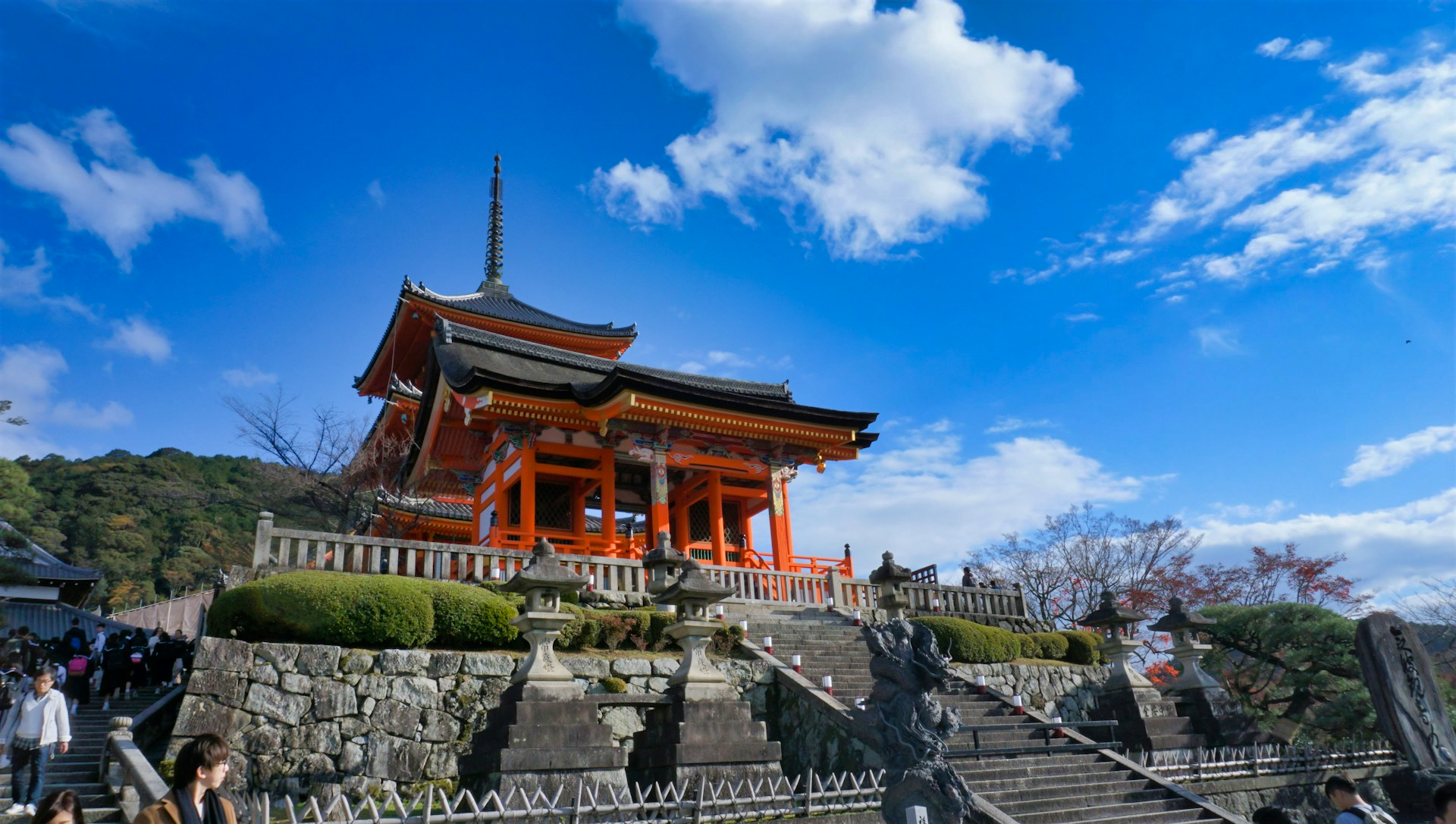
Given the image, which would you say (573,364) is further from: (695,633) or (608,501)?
(695,633)

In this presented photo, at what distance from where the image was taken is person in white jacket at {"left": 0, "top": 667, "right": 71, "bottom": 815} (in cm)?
760

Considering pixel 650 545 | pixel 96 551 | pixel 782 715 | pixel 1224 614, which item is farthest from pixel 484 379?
pixel 96 551

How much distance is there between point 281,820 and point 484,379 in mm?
9908

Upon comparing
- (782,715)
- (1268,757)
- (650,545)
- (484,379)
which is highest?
(484,379)

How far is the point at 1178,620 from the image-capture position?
1504 centimetres

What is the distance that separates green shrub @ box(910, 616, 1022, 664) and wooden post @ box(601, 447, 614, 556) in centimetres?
661

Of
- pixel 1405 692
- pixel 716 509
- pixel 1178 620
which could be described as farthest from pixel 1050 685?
pixel 716 509

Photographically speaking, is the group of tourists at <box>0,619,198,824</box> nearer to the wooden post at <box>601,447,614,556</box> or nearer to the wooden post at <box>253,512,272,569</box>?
the wooden post at <box>253,512,272,569</box>

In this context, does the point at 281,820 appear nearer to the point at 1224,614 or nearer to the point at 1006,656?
the point at 1006,656

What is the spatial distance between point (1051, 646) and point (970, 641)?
292 centimetres

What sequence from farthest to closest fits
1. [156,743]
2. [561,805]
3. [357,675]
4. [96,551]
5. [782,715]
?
[96,551] → [782,715] → [156,743] → [357,675] → [561,805]

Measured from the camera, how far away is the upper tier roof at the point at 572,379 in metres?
17.5

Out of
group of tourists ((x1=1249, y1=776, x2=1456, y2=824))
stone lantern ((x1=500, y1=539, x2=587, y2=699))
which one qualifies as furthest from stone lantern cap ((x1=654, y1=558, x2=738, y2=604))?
group of tourists ((x1=1249, y1=776, x2=1456, y2=824))

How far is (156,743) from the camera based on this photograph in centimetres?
1105
